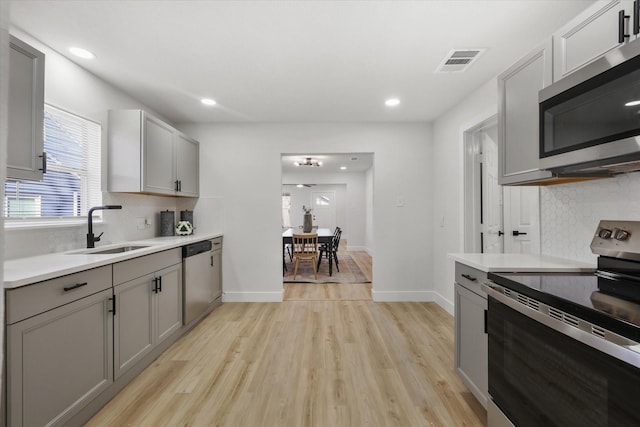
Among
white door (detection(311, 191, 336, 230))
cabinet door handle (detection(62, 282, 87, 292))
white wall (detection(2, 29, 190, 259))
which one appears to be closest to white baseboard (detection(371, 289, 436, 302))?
white wall (detection(2, 29, 190, 259))

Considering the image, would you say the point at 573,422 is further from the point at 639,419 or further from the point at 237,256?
the point at 237,256

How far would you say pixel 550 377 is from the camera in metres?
1.22

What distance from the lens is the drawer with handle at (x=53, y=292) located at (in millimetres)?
1396

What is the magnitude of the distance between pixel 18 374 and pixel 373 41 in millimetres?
2754

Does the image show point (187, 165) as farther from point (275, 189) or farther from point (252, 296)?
point (252, 296)

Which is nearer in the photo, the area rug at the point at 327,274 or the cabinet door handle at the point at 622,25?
the cabinet door handle at the point at 622,25

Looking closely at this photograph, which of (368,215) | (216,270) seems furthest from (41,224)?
(368,215)

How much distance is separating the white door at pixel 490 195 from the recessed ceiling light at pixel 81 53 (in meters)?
3.61

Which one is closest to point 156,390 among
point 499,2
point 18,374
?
point 18,374

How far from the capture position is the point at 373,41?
7.34 feet

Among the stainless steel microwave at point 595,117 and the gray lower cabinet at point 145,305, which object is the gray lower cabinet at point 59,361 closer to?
the gray lower cabinet at point 145,305

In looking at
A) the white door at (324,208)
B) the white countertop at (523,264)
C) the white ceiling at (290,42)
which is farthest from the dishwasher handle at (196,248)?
the white door at (324,208)

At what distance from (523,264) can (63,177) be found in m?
3.32

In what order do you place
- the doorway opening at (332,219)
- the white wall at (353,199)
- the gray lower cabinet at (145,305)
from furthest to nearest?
the white wall at (353,199) < the doorway opening at (332,219) < the gray lower cabinet at (145,305)
